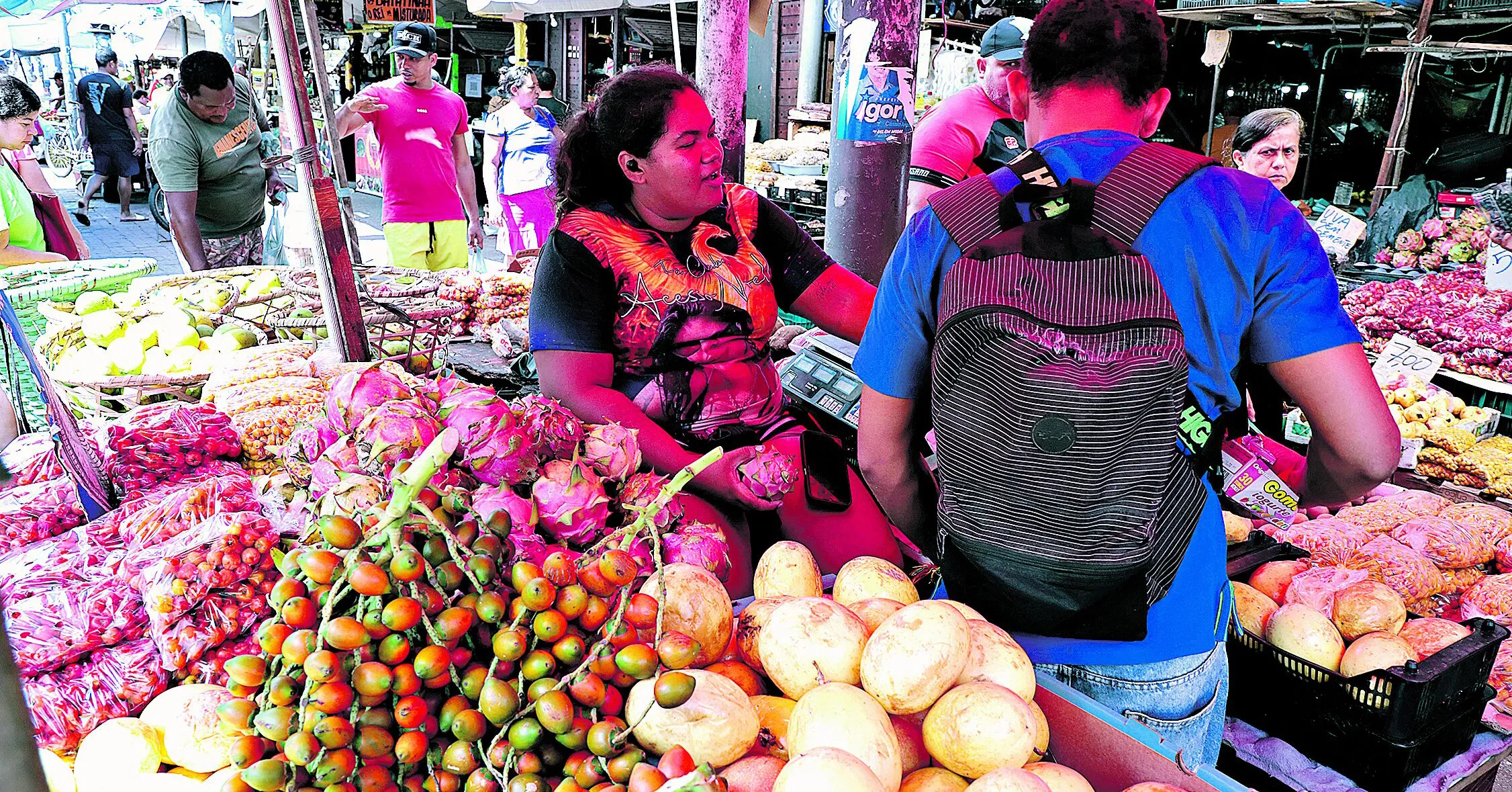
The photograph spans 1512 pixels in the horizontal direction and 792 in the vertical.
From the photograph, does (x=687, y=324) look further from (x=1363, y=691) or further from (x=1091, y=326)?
(x=1363, y=691)

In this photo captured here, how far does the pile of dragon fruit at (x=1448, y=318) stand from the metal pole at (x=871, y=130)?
8.77 ft

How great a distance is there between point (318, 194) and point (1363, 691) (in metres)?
2.57

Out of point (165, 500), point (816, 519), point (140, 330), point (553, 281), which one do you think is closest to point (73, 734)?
point (165, 500)

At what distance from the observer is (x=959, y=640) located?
1.27 meters

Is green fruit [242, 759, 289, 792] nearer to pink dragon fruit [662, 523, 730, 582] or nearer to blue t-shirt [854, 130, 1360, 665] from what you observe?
pink dragon fruit [662, 523, 730, 582]

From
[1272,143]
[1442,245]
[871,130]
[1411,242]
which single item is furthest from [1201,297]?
[1411,242]

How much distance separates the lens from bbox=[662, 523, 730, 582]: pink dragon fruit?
1711 millimetres

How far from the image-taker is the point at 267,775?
100 centimetres

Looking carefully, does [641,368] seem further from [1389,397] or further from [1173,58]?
[1173,58]

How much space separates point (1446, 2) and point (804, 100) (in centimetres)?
546

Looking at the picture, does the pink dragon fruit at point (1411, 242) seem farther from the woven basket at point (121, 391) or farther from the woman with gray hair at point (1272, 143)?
the woven basket at point (121, 391)

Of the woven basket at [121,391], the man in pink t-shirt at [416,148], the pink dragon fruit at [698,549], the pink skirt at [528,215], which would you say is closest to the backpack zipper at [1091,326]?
the pink dragon fruit at [698,549]

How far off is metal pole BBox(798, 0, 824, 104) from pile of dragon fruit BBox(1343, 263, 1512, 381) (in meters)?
4.43

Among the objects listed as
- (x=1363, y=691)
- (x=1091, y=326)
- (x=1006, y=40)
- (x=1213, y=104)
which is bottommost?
(x=1363, y=691)
